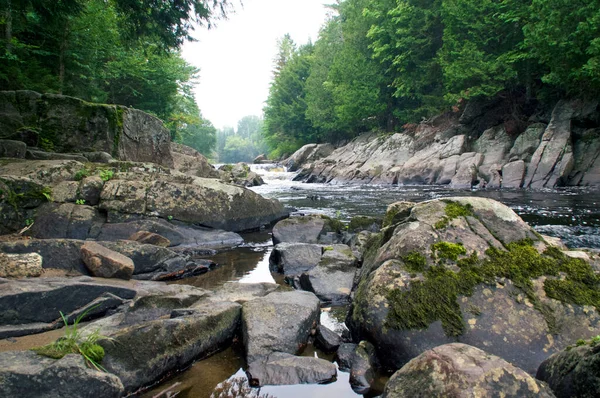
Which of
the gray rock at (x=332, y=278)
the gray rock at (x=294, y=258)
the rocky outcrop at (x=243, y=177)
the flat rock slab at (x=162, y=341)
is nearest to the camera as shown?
the flat rock slab at (x=162, y=341)

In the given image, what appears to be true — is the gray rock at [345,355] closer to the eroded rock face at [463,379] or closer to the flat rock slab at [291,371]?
Result: the flat rock slab at [291,371]

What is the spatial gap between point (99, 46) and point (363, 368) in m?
18.1

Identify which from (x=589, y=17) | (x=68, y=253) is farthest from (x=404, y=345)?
(x=589, y=17)

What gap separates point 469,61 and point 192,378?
2380cm

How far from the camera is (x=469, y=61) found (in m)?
21.8

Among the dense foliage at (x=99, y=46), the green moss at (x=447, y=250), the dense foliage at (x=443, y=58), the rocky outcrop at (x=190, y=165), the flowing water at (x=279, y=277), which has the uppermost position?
the dense foliage at (x=443, y=58)

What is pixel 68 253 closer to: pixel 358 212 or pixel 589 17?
pixel 358 212

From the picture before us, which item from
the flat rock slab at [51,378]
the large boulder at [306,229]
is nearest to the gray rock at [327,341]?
the flat rock slab at [51,378]

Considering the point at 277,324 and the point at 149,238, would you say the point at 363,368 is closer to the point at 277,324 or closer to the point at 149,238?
the point at 277,324

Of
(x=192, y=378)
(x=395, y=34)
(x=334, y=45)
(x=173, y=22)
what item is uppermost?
(x=334, y=45)

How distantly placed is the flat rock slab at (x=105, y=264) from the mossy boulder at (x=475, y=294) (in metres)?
3.13

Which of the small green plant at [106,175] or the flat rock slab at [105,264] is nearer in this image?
the flat rock slab at [105,264]

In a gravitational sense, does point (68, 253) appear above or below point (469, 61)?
below

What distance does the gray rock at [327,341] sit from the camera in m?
3.30
